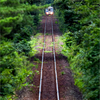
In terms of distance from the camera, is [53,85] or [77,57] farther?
[53,85]

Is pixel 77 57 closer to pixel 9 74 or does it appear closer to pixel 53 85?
pixel 53 85

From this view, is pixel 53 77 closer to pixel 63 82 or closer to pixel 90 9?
pixel 63 82

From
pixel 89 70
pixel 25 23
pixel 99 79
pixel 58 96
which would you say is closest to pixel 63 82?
pixel 58 96

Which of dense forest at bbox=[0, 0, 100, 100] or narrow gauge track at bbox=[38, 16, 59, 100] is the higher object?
dense forest at bbox=[0, 0, 100, 100]

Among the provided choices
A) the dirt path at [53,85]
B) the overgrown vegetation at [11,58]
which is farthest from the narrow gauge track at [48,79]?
the overgrown vegetation at [11,58]

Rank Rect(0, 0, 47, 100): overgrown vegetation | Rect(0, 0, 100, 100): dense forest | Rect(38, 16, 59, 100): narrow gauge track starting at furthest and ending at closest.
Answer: Rect(38, 16, 59, 100): narrow gauge track < Rect(0, 0, 47, 100): overgrown vegetation < Rect(0, 0, 100, 100): dense forest

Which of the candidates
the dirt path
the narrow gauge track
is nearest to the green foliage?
the dirt path

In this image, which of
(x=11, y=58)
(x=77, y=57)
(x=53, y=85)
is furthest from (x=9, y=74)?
(x=77, y=57)

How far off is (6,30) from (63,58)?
5.74 m

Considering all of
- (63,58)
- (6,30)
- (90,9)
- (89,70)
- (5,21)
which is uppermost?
(90,9)

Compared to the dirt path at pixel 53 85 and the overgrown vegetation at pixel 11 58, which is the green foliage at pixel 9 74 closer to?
the overgrown vegetation at pixel 11 58

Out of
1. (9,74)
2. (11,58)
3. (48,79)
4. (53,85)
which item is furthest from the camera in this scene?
(48,79)

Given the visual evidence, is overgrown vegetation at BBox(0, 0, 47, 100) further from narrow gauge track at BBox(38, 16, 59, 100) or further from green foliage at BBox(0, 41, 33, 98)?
narrow gauge track at BBox(38, 16, 59, 100)

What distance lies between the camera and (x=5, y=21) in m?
10.6
